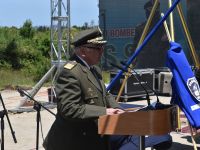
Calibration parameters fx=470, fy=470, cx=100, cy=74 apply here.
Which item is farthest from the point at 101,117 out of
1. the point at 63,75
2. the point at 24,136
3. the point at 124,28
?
the point at 124,28

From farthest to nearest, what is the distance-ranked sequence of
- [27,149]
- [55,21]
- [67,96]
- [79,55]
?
[55,21], [27,149], [79,55], [67,96]

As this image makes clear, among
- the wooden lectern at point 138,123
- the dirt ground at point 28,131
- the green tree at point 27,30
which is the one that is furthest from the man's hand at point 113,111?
the green tree at point 27,30

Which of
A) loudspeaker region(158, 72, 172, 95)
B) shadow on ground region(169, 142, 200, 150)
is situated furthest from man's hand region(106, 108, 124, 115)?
loudspeaker region(158, 72, 172, 95)

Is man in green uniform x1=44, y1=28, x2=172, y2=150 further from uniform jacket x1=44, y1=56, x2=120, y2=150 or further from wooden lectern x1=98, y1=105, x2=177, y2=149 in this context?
wooden lectern x1=98, y1=105, x2=177, y2=149

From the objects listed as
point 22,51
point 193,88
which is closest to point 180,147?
point 193,88

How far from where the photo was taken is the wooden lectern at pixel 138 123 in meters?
3.03

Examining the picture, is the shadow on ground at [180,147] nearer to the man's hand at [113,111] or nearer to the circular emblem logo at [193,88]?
the circular emblem logo at [193,88]

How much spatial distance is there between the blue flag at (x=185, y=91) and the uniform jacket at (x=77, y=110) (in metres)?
1.19

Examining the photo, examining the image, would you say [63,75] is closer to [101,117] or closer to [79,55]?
[79,55]

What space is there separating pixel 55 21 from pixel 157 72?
416 cm

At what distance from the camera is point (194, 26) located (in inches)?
574

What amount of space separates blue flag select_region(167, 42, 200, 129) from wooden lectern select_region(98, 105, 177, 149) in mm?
1369

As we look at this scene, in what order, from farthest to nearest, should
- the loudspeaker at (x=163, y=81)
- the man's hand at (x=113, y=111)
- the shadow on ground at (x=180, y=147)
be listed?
1. the loudspeaker at (x=163, y=81)
2. the shadow on ground at (x=180, y=147)
3. the man's hand at (x=113, y=111)

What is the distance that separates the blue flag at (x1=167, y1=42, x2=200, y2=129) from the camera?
4488 mm
